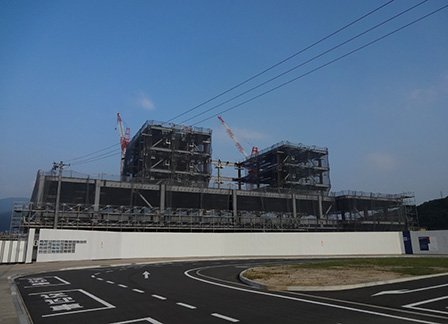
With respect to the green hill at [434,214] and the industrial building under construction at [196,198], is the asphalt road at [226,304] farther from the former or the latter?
the green hill at [434,214]

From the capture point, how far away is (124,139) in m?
112

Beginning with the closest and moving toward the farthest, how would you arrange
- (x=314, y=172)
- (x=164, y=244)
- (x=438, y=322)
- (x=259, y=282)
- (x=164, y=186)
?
(x=438, y=322) < (x=259, y=282) < (x=164, y=244) < (x=164, y=186) < (x=314, y=172)

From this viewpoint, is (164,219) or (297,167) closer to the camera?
(164,219)

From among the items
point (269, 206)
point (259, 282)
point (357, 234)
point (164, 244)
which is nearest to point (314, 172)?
point (269, 206)

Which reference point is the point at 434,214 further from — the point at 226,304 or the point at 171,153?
the point at 226,304

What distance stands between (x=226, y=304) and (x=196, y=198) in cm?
4167

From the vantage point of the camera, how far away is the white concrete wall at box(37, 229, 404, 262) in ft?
104

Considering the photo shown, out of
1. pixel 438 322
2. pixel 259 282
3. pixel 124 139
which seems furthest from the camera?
pixel 124 139

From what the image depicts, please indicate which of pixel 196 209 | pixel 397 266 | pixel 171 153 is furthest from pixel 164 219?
pixel 397 266

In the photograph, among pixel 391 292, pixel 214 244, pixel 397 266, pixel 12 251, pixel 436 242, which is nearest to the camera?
pixel 391 292

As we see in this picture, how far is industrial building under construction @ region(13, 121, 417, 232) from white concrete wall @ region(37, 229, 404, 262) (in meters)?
3.60

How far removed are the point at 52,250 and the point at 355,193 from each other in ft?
165

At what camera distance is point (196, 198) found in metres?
51.9

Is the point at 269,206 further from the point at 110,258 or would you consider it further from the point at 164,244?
the point at 110,258
